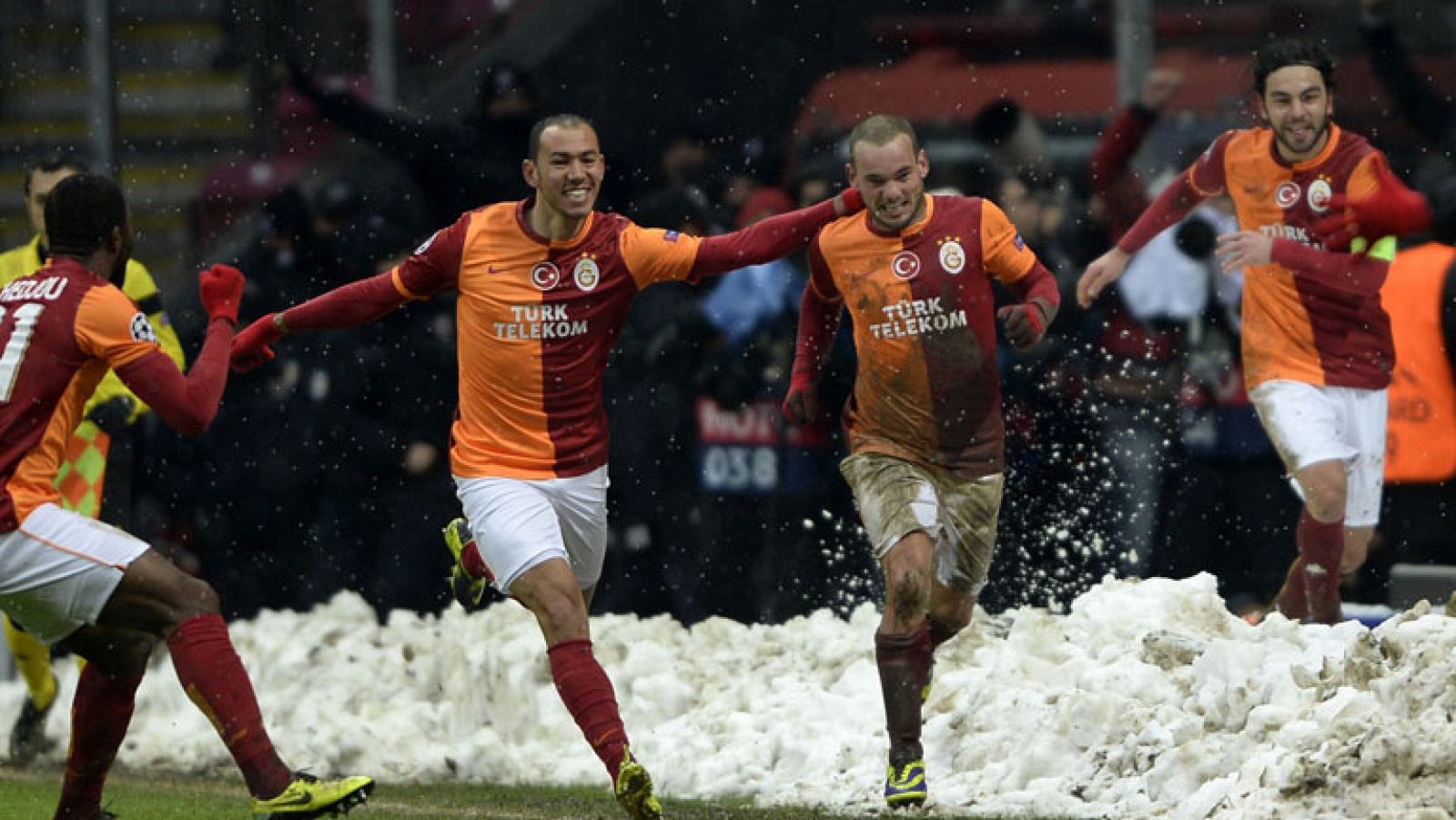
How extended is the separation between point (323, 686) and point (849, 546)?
2.68 m

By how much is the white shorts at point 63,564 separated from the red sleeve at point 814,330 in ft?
8.90

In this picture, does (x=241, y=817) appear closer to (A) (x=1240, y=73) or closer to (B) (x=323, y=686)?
(B) (x=323, y=686)

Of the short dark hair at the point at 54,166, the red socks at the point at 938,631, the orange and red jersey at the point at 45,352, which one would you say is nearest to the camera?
the orange and red jersey at the point at 45,352

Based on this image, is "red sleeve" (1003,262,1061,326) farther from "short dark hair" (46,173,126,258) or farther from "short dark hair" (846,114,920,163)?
"short dark hair" (46,173,126,258)

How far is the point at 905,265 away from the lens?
9258 mm

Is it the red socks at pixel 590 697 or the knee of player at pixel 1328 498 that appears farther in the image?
the knee of player at pixel 1328 498

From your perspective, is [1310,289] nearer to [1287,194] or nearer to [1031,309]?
[1287,194]

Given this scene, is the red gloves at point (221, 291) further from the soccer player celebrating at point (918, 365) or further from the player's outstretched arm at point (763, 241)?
the soccer player celebrating at point (918, 365)

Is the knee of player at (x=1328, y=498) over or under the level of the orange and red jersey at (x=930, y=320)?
under

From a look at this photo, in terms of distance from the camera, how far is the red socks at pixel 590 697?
812 cm

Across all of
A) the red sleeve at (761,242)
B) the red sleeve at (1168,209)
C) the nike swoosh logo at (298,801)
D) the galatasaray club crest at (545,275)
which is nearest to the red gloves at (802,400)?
the red sleeve at (761,242)

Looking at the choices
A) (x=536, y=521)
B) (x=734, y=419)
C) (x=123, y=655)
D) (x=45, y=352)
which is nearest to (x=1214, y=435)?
(x=734, y=419)

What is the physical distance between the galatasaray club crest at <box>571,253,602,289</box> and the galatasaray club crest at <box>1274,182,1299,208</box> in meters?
3.24

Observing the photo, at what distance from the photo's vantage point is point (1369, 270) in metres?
10.7
